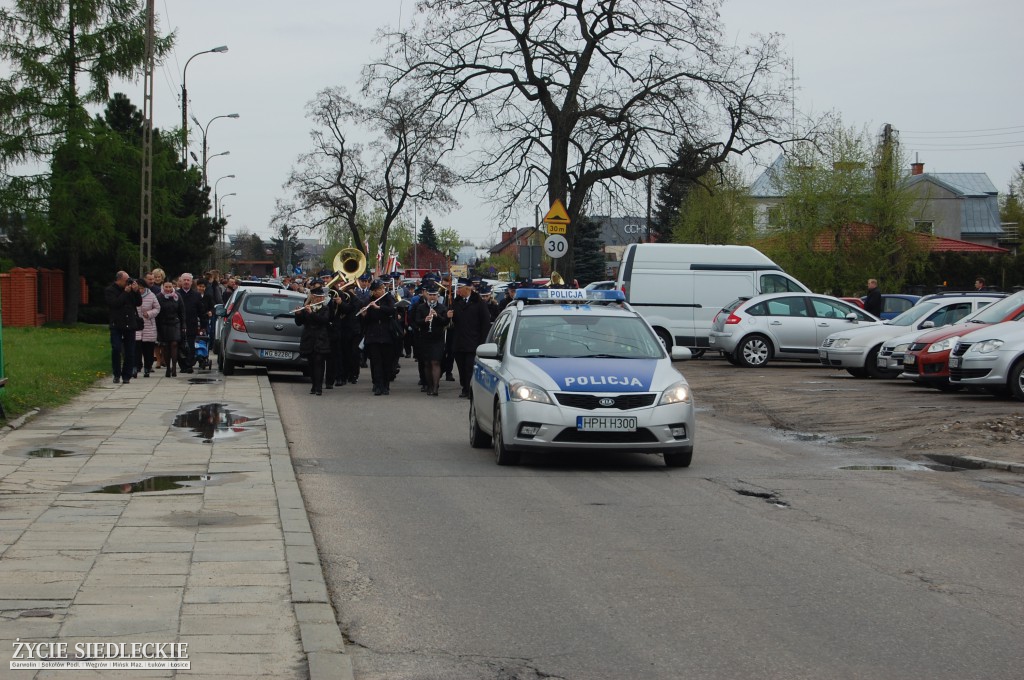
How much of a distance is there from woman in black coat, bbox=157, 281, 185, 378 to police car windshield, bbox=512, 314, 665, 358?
1056 centimetres

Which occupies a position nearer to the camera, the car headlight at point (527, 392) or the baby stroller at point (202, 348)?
the car headlight at point (527, 392)

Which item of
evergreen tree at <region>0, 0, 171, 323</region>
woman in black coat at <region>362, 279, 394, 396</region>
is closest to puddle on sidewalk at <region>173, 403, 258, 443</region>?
woman in black coat at <region>362, 279, 394, 396</region>

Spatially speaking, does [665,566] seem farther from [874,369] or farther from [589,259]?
[589,259]

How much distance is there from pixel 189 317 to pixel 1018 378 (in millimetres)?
14091

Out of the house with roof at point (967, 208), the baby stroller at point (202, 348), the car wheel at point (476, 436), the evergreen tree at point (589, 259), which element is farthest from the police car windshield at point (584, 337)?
the house with roof at point (967, 208)

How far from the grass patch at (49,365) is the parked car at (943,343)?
12805 millimetres

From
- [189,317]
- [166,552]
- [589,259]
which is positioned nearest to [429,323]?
[189,317]

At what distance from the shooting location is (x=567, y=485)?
11.3m

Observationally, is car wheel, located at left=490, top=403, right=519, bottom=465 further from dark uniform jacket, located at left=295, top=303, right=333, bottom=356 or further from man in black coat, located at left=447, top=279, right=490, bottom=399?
dark uniform jacket, located at left=295, top=303, right=333, bottom=356

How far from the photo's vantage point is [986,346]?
18.4 metres

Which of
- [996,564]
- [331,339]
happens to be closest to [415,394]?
[331,339]

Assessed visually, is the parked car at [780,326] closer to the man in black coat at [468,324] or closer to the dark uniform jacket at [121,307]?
the man in black coat at [468,324]

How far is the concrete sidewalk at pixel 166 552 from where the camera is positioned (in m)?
5.66

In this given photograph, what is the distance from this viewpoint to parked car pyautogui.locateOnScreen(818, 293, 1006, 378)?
23.6 meters
